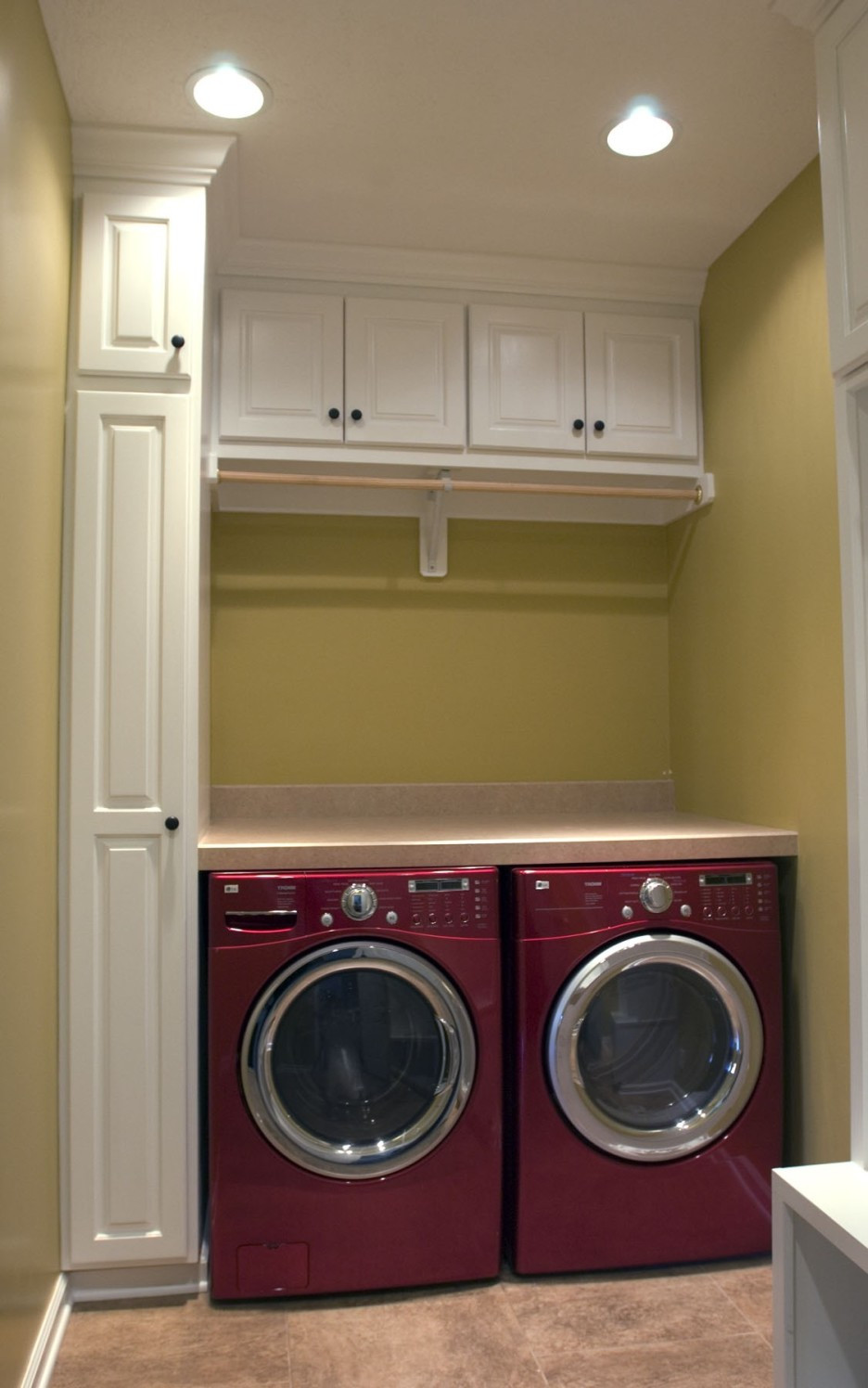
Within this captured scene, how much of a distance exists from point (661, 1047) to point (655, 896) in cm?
36

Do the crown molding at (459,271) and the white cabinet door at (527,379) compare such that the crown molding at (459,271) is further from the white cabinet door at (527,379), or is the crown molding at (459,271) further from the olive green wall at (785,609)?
the olive green wall at (785,609)

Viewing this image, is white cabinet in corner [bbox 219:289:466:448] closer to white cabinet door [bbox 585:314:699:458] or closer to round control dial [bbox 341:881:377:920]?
white cabinet door [bbox 585:314:699:458]

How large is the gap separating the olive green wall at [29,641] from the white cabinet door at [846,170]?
1.39 m

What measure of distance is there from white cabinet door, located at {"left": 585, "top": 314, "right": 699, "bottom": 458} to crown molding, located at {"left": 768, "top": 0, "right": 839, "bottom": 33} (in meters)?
1.06

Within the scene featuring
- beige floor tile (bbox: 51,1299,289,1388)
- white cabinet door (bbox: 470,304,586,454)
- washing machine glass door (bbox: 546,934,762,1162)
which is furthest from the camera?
white cabinet door (bbox: 470,304,586,454)

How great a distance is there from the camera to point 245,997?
7.08ft

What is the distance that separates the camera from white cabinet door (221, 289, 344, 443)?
2.66 metres

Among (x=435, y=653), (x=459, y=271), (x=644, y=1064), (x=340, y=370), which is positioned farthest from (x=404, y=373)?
(x=644, y=1064)

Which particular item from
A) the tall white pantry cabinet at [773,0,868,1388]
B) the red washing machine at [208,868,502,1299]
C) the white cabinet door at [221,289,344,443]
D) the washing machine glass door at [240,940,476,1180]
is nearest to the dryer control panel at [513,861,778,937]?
the red washing machine at [208,868,502,1299]

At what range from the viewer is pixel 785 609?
2.46m

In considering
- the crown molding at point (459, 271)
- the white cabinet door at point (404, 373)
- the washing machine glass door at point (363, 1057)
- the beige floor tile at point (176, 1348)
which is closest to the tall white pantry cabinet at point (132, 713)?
the beige floor tile at point (176, 1348)

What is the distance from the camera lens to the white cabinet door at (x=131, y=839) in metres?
2.14

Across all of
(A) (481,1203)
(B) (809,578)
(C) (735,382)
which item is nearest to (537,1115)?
(A) (481,1203)

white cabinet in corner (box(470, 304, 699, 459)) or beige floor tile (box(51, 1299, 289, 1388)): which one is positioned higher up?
white cabinet in corner (box(470, 304, 699, 459))
